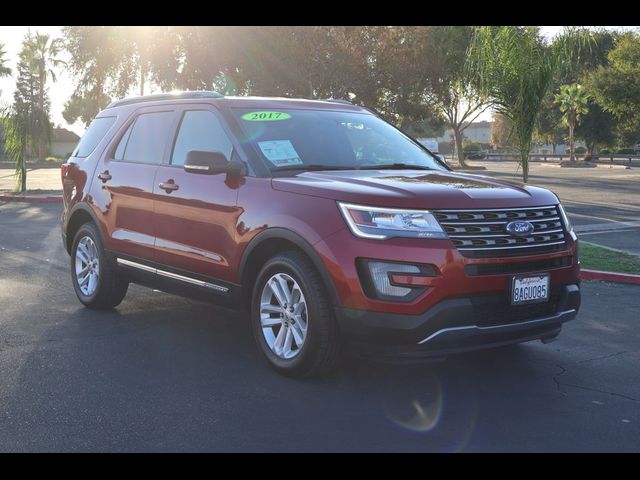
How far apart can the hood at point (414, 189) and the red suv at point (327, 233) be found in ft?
0.04

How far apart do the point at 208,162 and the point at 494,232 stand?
2118 mm

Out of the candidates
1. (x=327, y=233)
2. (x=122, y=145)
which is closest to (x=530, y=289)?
(x=327, y=233)

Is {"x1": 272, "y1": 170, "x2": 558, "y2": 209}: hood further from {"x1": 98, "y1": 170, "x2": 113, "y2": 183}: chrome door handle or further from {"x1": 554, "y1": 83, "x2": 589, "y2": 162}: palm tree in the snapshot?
{"x1": 554, "y1": 83, "x2": 589, "y2": 162}: palm tree

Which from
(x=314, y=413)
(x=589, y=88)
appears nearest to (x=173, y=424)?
(x=314, y=413)

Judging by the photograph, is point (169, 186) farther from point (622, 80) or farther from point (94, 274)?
point (622, 80)

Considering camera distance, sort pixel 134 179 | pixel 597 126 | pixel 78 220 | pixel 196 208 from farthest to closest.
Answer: pixel 597 126, pixel 78 220, pixel 134 179, pixel 196 208

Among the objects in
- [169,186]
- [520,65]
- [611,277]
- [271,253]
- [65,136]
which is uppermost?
[65,136]

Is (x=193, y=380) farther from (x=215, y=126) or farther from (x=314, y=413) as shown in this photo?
(x=215, y=126)

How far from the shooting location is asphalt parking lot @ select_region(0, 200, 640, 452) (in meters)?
4.25

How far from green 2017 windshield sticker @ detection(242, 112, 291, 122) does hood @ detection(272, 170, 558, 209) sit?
0.72 metres

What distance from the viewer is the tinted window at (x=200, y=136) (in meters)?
6.16

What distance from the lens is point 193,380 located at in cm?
534

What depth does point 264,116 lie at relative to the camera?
618 cm
